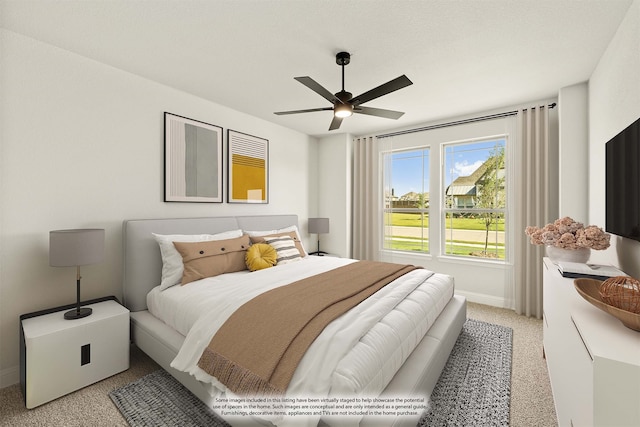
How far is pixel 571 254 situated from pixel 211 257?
3.04 m

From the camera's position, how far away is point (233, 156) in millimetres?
3615

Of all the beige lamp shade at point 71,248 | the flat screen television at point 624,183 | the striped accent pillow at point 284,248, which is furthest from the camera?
the striped accent pillow at point 284,248

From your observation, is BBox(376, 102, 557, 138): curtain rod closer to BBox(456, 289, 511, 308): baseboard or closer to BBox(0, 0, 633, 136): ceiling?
BBox(0, 0, 633, 136): ceiling

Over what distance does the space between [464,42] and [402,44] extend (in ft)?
1.57

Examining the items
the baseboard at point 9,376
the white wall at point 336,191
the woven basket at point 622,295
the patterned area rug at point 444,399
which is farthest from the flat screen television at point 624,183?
the baseboard at point 9,376

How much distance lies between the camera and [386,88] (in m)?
2.06

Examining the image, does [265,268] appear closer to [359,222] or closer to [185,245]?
[185,245]

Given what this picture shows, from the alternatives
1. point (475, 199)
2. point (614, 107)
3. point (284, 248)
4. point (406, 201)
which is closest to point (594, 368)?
point (614, 107)

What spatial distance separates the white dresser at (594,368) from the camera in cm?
89

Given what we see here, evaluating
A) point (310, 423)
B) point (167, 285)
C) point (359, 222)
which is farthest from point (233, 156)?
point (310, 423)

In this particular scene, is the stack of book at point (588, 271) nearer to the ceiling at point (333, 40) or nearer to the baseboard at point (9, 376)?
the ceiling at point (333, 40)

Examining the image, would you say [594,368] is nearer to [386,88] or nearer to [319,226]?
[386,88]

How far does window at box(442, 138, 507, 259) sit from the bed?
1.59 meters

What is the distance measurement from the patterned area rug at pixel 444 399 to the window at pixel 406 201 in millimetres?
2245
